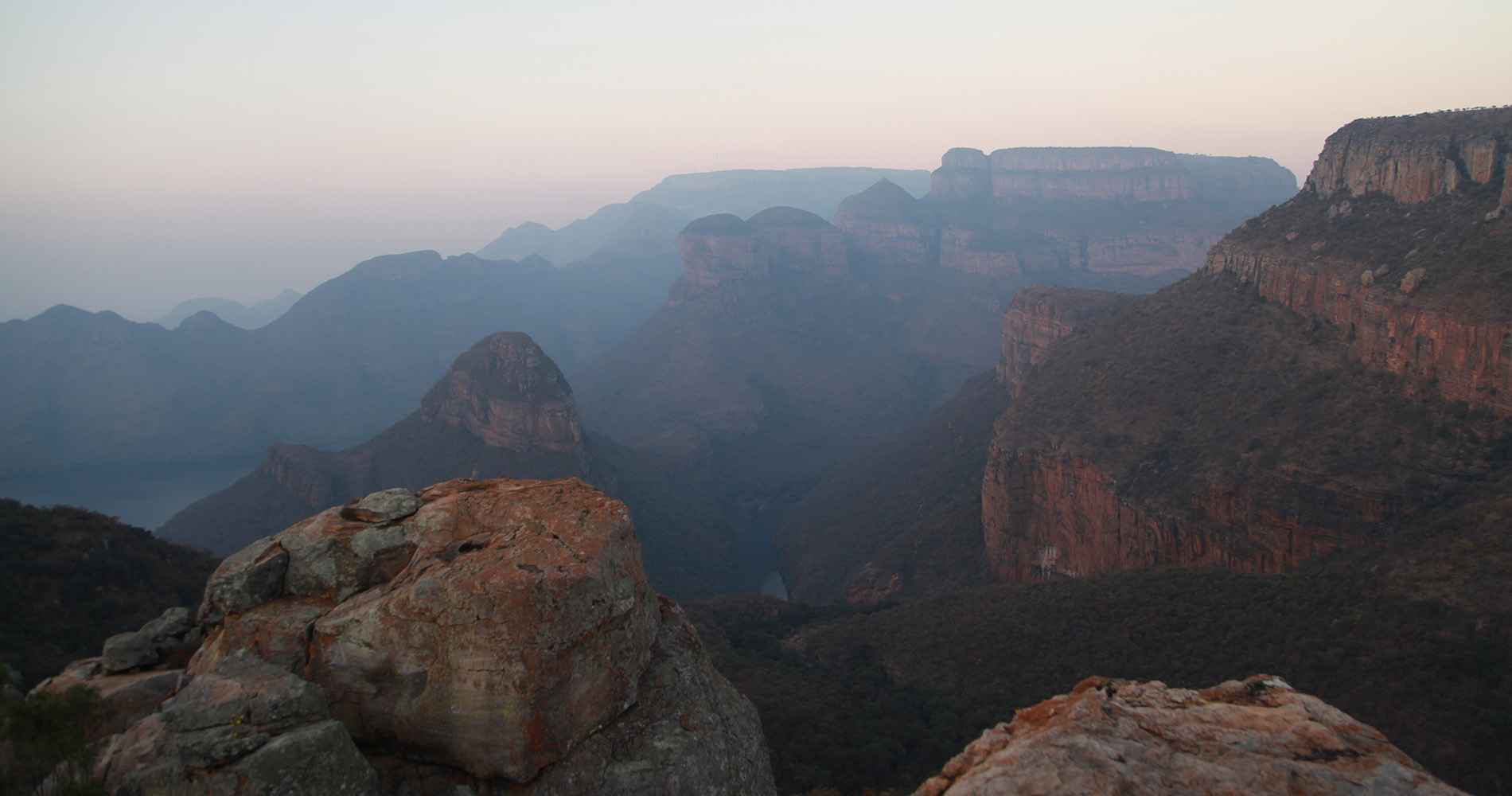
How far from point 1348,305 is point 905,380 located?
108324 millimetres

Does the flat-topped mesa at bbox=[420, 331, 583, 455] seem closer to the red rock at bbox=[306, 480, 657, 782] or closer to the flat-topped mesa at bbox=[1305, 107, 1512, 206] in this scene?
the flat-topped mesa at bbox=[1305, 107, 1512, 206]

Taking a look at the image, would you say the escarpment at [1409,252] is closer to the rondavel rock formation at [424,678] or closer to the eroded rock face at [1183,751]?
Answer: the eroded rock face at [1183,751]

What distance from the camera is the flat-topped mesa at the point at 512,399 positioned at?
83750 mm

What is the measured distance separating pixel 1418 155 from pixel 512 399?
266 feet

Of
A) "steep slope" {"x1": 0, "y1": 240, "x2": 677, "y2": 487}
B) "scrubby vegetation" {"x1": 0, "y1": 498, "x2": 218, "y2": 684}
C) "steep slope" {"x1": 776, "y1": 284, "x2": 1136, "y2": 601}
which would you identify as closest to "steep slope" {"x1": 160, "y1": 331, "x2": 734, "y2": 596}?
"steep slope" {"x1": 776, "y1": 284, "x2": 1136, "y2": 601}

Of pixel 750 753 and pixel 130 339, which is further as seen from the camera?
pixel 130 339

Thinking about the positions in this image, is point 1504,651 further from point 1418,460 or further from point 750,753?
point 750,753

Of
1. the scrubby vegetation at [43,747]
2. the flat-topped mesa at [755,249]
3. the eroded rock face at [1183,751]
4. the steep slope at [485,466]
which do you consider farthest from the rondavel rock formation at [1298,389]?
the flat-topped mesa at [755,249]

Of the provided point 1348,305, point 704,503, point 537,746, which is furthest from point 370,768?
point 704,503

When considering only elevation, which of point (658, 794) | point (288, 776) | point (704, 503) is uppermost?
point (288, 776)

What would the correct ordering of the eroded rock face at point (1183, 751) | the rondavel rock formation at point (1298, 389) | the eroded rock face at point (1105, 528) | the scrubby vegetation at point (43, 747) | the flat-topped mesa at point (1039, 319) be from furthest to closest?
the flat-topped mesa at point (1039, 319)
the eroded rock face at point (1105, 528)
the rondavel rock formation at point (1298, 389)
the scrubby vegetation at point (43, 747)
the eroded rock face at point (1183, 751)

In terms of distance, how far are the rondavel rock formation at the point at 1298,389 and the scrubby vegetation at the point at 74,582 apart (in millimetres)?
48431

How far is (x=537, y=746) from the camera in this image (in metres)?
11.6

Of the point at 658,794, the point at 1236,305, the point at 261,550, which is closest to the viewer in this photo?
the point at 658,794
